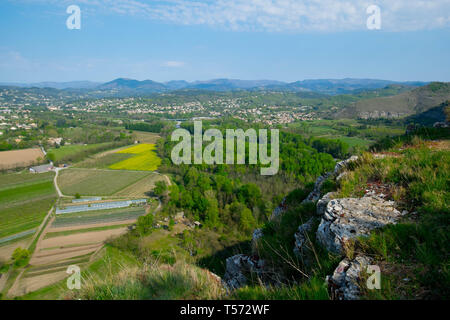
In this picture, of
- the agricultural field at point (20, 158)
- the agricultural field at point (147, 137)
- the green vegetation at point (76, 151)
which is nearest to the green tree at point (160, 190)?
the green vegetation at point (76, 151)

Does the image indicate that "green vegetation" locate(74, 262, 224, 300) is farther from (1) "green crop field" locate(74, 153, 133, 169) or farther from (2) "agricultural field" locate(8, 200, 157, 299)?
(1) "green crop field" locate(74, 153, 133, 169)

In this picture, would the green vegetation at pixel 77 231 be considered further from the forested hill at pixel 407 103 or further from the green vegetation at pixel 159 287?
the forested hill at pixel 407 103

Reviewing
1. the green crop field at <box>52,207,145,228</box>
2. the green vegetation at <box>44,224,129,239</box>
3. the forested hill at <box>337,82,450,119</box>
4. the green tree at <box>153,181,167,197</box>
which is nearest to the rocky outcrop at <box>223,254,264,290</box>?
the green vegetation at <box>44,224,129,239</box>

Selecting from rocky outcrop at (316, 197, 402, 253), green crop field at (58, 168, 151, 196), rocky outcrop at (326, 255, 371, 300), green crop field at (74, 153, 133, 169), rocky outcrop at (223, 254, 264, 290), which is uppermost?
rocky outcrop at (316, 197, 402, 253)
